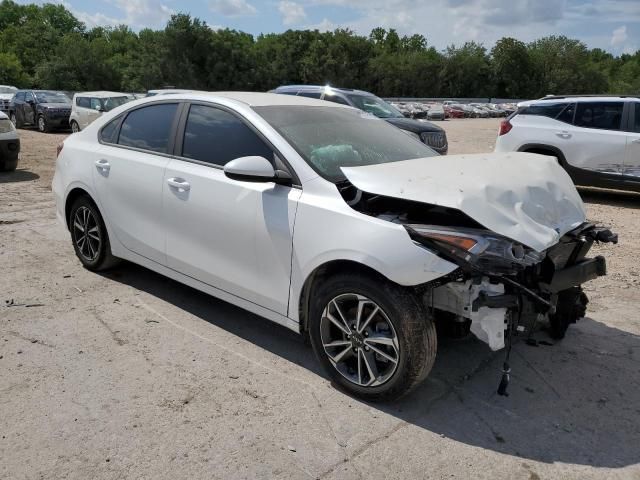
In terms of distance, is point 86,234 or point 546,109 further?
point 546,109

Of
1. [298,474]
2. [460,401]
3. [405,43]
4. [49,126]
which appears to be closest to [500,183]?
[460,401]

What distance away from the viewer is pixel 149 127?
4.63 m

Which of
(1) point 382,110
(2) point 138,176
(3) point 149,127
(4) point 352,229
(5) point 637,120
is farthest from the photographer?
(1) point 382,110

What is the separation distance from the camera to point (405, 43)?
444ft

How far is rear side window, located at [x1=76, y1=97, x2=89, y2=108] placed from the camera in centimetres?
1938

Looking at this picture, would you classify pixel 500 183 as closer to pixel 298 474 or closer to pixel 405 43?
pixel 298 474

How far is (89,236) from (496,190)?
3.76m

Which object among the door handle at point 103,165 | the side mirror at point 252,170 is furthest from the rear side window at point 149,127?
the side mirror at point 252,170

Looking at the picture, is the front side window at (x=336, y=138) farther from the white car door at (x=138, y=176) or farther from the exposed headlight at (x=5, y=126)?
the exposed headlight at (x=5, y=126)

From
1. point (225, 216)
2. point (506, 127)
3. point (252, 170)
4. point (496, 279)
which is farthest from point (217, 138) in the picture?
point (506, 127)

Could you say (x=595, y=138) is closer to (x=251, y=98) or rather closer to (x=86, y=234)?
(x=251, y=98)

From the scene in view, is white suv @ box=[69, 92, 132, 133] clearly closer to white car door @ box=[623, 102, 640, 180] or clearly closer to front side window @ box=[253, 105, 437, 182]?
white car door @ box=[623, 102, 640, 180]

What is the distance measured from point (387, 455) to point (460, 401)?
73cm

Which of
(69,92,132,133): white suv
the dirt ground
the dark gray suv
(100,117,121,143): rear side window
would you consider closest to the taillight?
the dark gray suv
